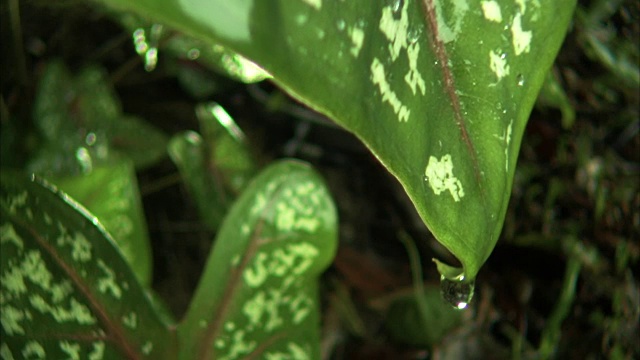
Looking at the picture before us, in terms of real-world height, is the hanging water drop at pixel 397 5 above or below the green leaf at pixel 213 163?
above

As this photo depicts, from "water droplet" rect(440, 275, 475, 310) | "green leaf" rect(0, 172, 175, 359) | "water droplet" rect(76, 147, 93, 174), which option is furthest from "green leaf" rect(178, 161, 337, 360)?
"water droplet" rect(76, 147, 93, 174)

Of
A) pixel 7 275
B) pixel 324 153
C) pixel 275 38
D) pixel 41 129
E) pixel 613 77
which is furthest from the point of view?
pixel 324 153

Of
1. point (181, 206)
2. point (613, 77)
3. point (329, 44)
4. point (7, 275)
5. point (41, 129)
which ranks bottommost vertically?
point (181, 206)

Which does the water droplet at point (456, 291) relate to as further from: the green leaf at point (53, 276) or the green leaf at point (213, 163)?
the green leaf at point (213, 163)

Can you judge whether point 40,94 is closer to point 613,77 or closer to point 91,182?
point 91,182

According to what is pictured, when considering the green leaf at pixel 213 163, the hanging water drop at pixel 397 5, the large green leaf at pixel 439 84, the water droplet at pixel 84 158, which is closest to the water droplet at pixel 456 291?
the large green leaf at pixel 439 84

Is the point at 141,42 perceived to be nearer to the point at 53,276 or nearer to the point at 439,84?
the point at 53,276

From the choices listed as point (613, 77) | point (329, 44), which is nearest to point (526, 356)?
point (613, 77)
